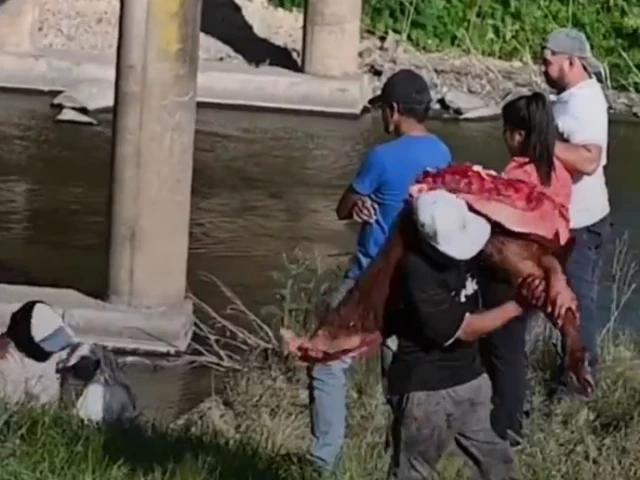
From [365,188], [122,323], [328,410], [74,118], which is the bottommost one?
[122,323]

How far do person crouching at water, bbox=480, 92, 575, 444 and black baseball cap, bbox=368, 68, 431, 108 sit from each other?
29 centimetres

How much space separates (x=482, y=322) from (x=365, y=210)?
126 cm

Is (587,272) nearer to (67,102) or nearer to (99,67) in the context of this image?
(67,102)

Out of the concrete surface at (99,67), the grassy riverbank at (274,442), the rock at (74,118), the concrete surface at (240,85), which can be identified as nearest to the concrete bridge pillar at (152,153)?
the grassy riverbank at (274,442)

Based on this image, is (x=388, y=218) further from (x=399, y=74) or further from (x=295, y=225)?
(x=295, y=225)

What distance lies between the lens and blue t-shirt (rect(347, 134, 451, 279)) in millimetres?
5930

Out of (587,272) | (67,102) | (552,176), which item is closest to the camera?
(552,176)

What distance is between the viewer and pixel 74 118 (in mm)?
17078

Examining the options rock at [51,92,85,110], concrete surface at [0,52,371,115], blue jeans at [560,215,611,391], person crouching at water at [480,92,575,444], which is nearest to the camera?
person crouching at water at [480,92,575,444]

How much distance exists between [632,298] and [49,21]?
467 inches

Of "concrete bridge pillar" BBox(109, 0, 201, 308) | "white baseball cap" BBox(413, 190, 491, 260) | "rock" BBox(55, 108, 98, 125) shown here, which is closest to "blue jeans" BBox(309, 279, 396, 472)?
"white baseball cap" BBox(413, 190, 491, 260)

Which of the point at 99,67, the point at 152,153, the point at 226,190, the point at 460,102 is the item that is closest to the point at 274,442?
the point at 152,153

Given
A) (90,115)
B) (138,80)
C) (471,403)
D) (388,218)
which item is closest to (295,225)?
(138,80)

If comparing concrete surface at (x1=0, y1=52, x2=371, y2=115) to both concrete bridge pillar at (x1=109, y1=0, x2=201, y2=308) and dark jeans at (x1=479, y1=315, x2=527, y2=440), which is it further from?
dark jeans at (x1=479, y1=315, x2=527, y2=440)
